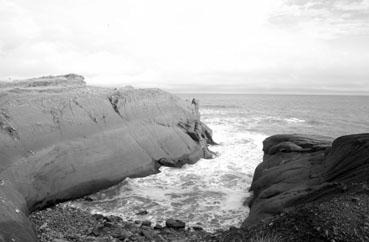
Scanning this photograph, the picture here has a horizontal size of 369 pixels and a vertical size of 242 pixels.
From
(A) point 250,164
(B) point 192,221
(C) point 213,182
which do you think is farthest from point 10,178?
(A) point 250,164

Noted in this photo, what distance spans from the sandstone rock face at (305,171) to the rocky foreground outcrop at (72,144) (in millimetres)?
7024

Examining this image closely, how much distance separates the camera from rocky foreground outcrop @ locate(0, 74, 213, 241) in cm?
1362

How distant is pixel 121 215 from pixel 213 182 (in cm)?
599

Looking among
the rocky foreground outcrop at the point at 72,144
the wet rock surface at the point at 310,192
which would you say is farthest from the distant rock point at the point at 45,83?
the wet rock surface at the point at 310,192

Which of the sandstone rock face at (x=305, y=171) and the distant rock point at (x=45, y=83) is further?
the distant rock point at (x=45, y=83)

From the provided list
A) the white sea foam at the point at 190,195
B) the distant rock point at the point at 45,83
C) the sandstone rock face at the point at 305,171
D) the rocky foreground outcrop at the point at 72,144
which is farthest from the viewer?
the distant rock point at the point at 45,83

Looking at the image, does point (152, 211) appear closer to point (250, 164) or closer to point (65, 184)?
point (65, 184)

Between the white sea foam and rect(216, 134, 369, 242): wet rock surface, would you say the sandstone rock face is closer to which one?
rect(216, 134, 369, 242): wet rock surface

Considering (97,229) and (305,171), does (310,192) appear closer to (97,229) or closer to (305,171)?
(305,171)

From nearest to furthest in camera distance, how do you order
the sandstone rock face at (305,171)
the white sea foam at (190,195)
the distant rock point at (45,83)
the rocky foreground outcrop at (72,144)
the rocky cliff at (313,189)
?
the rocky cliff at (313,189)
the sandstone rock face at (305,171)
the white sea foam at (190,195)
the rocky foreground outcrop at (72,144)
the distant rock point at (45,83)

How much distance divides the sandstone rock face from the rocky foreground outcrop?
702 cm

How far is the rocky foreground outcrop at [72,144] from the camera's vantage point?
13.6 meters

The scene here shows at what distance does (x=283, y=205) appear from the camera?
36.1ft

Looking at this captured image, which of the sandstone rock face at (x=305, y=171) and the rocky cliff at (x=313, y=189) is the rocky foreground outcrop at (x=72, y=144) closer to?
the rocky cliff at (x=313, y=189)
